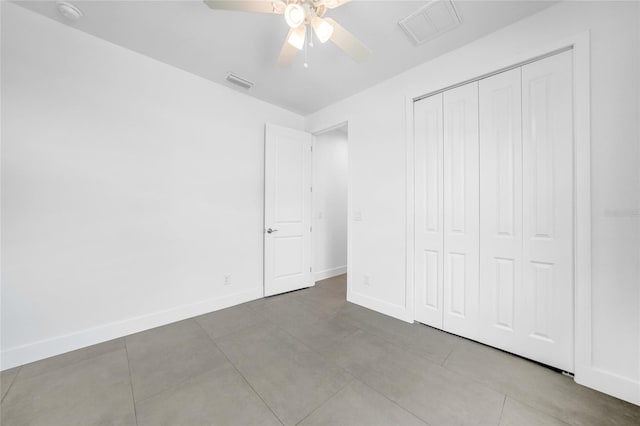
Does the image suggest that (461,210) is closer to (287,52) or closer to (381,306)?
(381,306)

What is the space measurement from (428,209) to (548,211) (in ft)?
2.99

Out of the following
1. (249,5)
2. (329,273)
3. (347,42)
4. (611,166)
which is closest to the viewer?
(249,5)

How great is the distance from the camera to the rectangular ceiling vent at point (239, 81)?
9.10 ft

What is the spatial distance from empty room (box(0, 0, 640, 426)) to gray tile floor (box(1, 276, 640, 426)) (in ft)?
0.05

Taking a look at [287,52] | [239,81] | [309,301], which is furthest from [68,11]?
[309,301]

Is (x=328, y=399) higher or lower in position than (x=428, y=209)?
lower

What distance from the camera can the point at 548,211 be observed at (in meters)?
1.82

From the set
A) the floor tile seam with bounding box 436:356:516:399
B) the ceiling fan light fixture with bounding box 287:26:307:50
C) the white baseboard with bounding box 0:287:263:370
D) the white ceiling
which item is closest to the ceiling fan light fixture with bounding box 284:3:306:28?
the ceiling fan light fixture with bounding box 287:26:307:50

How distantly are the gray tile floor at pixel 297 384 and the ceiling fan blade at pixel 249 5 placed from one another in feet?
8.12

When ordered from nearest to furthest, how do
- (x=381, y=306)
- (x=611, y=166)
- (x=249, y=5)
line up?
(x=249, y=5) < (x=611, y=166) < (x=381, y=306)

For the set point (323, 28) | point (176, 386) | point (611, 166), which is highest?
point (323, 28)

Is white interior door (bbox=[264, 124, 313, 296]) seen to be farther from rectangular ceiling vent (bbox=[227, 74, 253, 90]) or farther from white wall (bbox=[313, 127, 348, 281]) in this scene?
rectangular ceiling vent (bbox=[227, 74, 253, 90])

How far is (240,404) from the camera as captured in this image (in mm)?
1470

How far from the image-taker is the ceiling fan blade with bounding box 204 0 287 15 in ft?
4.62
